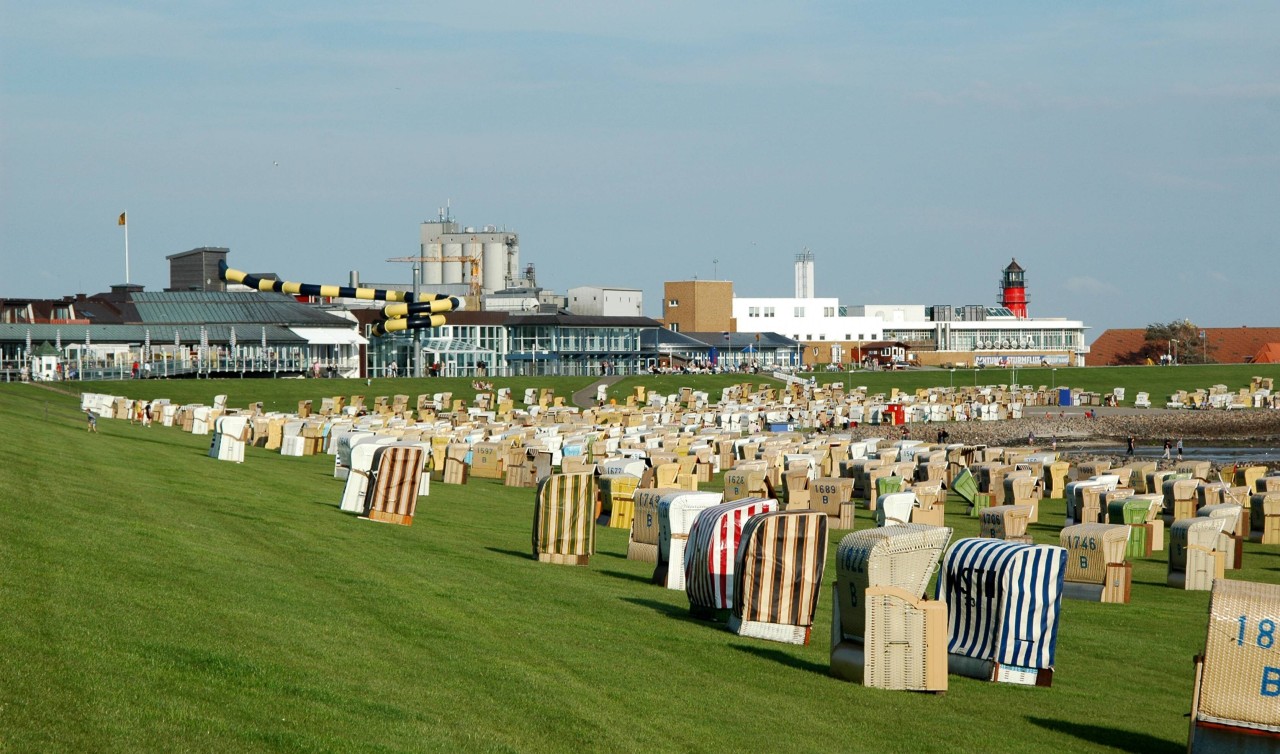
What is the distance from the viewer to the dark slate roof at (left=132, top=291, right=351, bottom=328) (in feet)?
337

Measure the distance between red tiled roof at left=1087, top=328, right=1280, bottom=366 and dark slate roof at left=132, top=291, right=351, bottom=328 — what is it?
99.6 metres

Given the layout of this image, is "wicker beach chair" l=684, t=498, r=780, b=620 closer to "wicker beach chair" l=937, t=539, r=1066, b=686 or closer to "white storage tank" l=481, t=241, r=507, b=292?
"wicker beach chair" l=937, t=539, r=1066, b=686

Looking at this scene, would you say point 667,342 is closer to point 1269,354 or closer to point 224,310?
point 224,310

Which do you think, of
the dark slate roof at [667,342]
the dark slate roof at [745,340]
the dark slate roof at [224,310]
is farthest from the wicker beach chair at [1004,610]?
the dark slate roof at [745,340]

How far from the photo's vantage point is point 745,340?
14838 centimetres

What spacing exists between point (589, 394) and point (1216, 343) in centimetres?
9699

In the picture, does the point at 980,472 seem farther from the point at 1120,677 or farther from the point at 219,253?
the point at 219,253

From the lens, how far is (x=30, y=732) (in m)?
8.66

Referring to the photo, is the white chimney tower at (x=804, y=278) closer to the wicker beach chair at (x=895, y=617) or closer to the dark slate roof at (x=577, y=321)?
the dark slate roof at (x=577, y=321)

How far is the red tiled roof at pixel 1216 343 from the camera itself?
539ft

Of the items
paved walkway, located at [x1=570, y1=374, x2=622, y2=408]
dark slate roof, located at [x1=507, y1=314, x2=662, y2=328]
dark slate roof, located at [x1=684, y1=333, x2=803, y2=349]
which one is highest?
dark slate roof, located at [x1=507, y1=314, x2=662, y2=328]

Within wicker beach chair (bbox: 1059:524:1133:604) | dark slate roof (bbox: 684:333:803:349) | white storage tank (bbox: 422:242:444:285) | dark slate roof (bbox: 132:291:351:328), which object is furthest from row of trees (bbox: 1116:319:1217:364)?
wicker beach chair (bbox: 1059:524:1133:604)

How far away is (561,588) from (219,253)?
119 meters

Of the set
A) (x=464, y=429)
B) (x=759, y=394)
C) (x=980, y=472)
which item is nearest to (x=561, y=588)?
(x=980, y=472)
